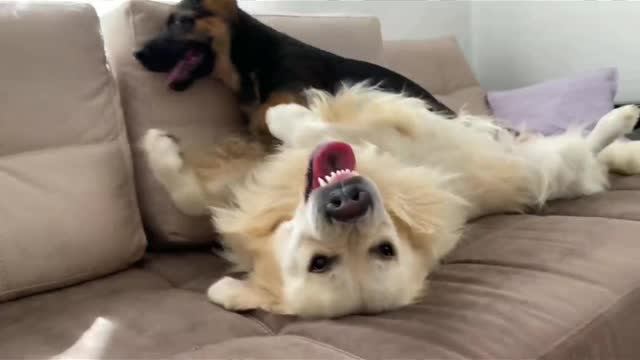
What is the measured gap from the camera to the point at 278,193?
4.62 feet

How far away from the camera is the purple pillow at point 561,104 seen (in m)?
2.62

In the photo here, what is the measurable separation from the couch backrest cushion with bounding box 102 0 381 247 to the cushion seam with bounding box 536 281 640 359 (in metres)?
0.81

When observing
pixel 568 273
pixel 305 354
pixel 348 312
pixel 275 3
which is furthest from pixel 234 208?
pixel 275 3

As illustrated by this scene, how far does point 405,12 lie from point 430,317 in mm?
2215

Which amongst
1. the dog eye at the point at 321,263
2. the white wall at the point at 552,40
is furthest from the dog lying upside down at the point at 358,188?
the white wall at the point at 552,40

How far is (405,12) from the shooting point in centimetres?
317

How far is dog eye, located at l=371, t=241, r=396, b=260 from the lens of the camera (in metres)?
1.20

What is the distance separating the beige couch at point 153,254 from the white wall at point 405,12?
78 cm

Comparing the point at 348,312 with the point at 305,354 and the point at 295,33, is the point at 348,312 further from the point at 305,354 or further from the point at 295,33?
the point at 295,33

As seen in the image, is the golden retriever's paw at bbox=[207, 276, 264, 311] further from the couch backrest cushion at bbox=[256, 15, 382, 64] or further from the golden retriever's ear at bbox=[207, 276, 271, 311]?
the couch backrest cushion at bbox=[256, 15, 382, 64]

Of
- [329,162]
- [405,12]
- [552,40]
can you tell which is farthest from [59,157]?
[552,40]

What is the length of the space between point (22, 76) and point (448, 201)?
859 millimetres

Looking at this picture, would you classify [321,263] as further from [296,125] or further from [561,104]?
[561,104]

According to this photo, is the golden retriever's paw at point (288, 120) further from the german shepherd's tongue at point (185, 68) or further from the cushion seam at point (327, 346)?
the cushion seam at point (327, 346)
